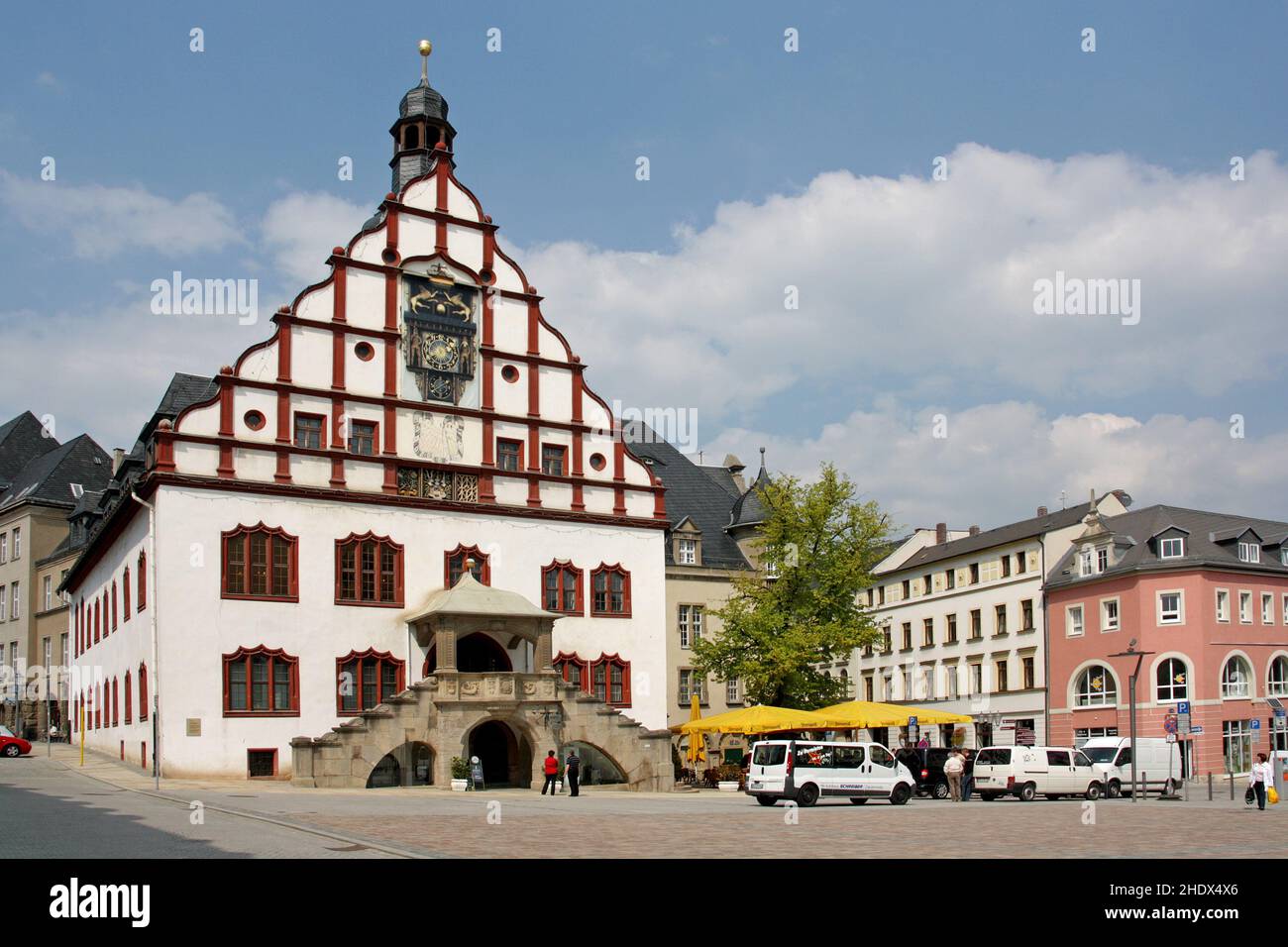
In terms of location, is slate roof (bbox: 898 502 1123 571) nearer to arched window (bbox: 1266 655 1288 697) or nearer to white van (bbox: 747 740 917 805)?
arched window (bbox: 1266 655 1288 697)

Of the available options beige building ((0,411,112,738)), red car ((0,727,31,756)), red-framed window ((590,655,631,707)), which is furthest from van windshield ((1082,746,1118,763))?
beige building ((0,411,112,738))

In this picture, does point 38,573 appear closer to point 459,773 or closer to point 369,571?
point 369,571

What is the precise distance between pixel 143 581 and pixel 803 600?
24824 mm

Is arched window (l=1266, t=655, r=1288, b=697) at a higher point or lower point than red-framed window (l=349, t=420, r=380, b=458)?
lower

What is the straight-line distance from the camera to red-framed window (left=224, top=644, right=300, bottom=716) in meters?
44.2

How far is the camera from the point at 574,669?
5231 centimetres

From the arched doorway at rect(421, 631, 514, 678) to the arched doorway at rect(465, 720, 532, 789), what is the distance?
1989 mm

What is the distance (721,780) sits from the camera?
159 feet

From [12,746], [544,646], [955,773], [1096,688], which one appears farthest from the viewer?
[1096,688]

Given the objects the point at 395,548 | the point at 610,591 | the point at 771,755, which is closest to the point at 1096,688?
the point at 610,591

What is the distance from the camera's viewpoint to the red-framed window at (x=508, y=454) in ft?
169

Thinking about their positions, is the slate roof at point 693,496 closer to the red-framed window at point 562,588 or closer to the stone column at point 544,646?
the red-framed window at point 562,588

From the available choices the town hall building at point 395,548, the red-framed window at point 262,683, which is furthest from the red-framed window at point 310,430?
the red-framed window at point 262,683

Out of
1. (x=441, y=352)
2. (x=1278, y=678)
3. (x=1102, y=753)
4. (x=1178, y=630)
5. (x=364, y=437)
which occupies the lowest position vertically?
(x=1102, y=753)
